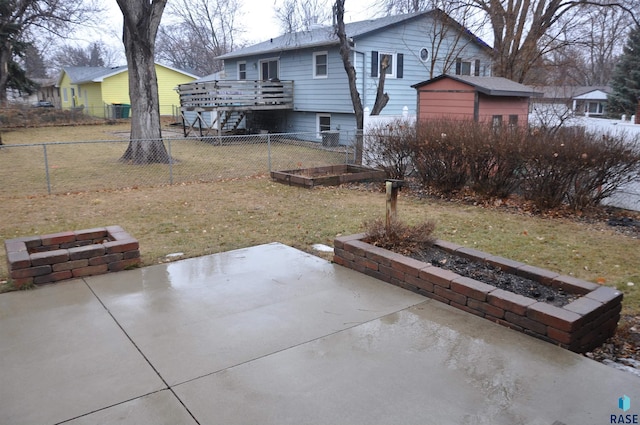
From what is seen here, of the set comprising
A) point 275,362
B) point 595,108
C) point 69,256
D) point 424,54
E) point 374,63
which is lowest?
point 275,362

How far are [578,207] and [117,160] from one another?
40.1 ft

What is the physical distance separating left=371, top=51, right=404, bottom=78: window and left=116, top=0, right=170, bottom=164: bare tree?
777 centimetres

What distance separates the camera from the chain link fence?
35.0 ft

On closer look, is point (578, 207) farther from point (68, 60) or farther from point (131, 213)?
point (68, 60)

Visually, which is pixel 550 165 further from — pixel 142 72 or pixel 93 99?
pixel 93 99

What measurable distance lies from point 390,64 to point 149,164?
32.4ft

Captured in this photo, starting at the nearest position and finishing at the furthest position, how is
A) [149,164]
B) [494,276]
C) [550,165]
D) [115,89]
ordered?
[494,276], [550,165], [149,164], [115,89]

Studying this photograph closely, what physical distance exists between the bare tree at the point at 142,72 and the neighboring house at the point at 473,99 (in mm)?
7388

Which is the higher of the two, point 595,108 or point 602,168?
point 595,108

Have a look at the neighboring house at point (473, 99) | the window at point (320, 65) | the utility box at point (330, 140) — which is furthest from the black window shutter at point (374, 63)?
the neighboring house at point (473, 99)

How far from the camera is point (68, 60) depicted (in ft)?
234

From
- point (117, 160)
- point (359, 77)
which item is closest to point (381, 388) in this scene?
point (117, 160)

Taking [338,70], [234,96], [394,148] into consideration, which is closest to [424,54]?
[338,70]

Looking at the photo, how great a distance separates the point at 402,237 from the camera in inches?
195
